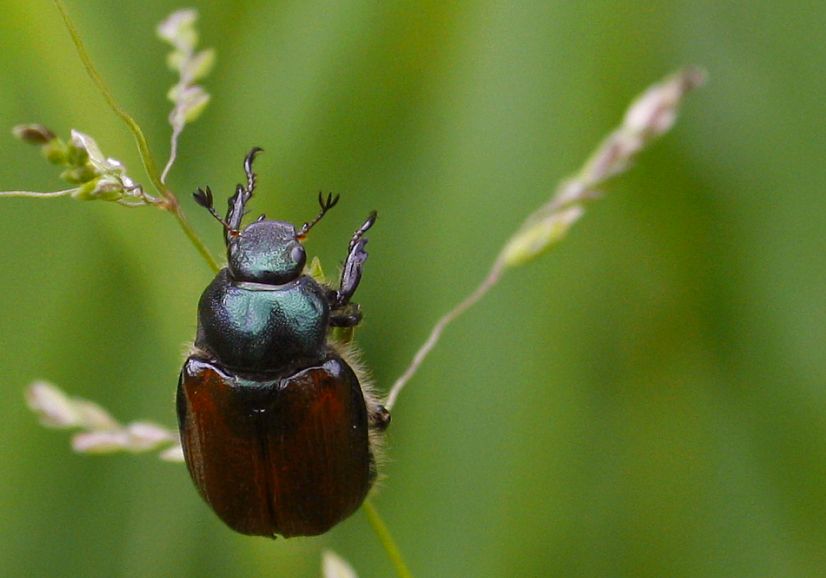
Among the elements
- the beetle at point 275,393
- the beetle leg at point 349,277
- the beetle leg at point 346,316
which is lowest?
the beetle at point 275,393

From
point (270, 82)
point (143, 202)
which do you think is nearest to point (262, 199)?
point (270, 82)

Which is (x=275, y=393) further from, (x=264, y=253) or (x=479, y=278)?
(x=479, y=278)

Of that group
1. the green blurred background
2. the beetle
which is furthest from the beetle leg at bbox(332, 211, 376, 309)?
the green blurred background

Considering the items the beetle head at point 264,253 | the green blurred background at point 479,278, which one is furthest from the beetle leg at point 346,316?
the green blurred background at point 479,278

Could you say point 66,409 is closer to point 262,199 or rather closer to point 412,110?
point 262,199

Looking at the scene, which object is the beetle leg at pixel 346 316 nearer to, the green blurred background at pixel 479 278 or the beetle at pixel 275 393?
the beetle at pixel 275 393
